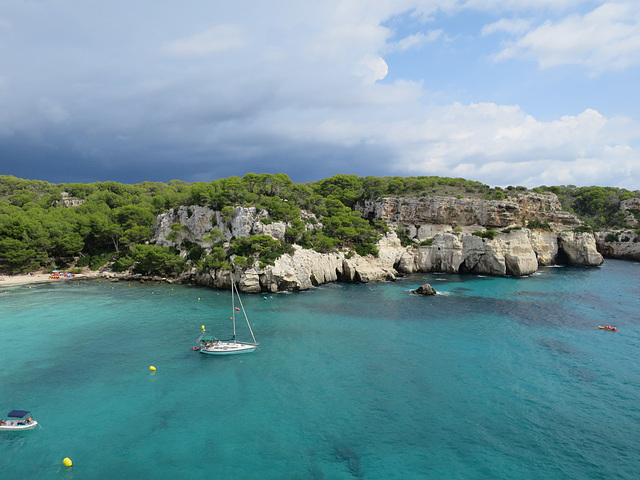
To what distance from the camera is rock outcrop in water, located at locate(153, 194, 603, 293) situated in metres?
51.4

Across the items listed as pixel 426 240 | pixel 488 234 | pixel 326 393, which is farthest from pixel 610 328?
pixel 426 240

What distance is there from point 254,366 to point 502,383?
702 inches

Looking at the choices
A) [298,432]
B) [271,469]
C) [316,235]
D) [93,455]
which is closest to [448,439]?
[298,432]

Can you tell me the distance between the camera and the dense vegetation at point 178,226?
178 feet

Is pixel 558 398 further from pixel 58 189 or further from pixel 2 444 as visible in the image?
pixel 58 189

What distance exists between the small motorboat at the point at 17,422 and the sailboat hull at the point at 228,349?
37.5 feet

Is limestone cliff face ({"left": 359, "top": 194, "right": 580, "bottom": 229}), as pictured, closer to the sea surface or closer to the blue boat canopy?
the sea surface

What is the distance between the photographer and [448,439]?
16594 mm

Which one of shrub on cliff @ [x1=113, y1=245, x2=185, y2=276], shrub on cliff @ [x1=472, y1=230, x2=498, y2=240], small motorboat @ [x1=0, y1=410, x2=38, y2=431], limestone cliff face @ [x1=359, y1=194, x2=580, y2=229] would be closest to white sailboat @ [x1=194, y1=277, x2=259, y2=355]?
small motorboat @ [x1=0, y1=410, x2=38, y2=431]

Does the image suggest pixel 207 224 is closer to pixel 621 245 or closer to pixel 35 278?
pixel 35 278

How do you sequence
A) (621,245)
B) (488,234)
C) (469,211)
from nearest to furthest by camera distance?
(488,234) < (469,211) < (621,245)

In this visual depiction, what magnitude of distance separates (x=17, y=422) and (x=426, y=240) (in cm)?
6264

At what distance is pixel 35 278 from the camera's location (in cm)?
5497

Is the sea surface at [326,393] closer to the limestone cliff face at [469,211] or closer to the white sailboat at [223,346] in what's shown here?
the white sailboat at [223,346]
